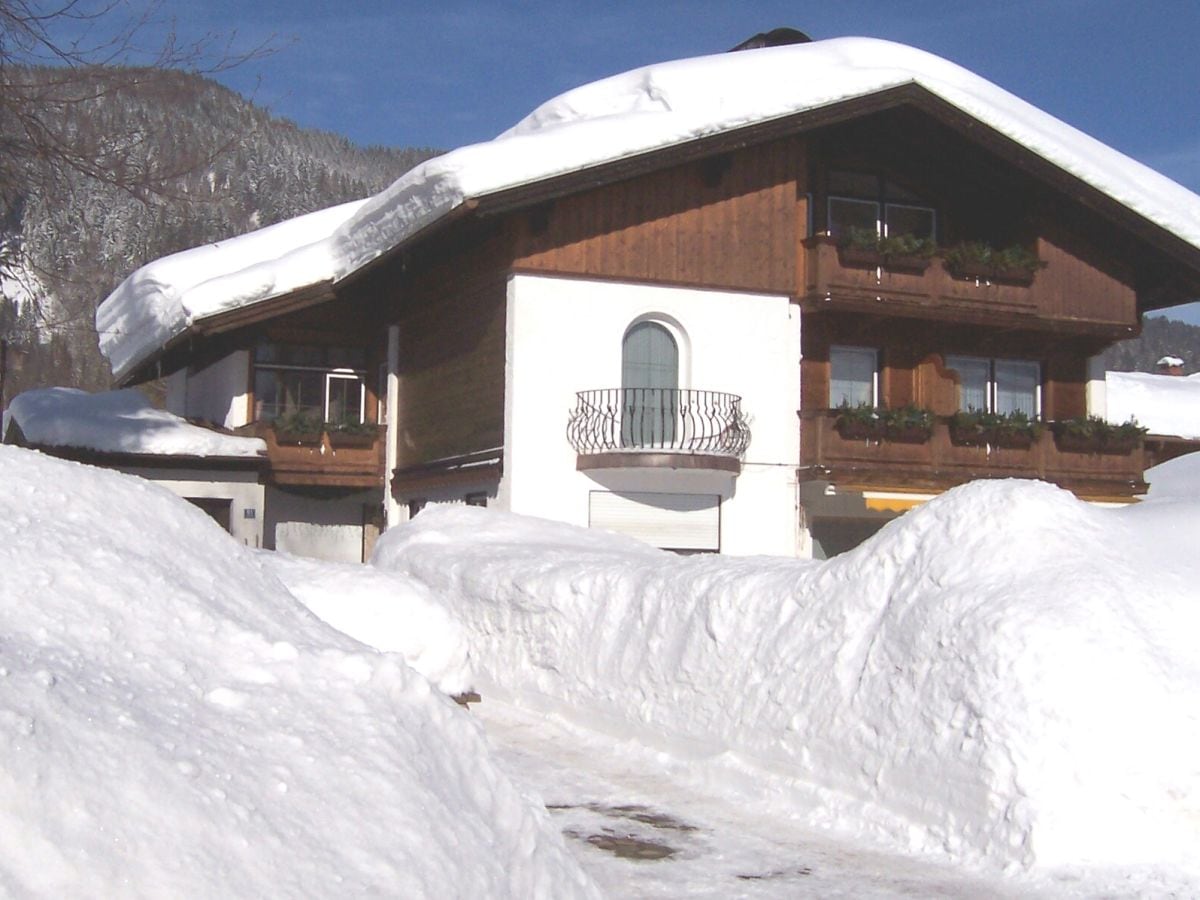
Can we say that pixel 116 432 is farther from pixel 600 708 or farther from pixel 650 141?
pixel 600 708

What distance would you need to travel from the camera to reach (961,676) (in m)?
8.22

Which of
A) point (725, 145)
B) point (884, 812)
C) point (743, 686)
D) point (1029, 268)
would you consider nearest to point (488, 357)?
point (725, 145)

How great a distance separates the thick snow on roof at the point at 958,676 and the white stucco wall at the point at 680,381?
28.6 ft

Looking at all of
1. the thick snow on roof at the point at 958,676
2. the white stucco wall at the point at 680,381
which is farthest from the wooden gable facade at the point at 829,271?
the thick snow on roof at the point at 958,676

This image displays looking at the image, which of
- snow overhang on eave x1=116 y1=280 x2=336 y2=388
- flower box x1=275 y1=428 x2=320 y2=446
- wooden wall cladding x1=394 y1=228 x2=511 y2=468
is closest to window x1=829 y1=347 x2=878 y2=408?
wooden wall cladding x1=394 y1=228 x2=511 y2=468

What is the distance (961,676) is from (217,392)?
21385 millimetres

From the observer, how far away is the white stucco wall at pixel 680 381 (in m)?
20.5

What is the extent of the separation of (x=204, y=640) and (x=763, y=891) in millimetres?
3715

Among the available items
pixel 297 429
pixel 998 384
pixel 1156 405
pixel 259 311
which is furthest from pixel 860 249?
pixel 1156 405

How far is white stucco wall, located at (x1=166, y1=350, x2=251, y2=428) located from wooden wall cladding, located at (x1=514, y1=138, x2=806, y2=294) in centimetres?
735

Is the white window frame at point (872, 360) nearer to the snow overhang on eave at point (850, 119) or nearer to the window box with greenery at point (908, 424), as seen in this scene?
the window box with greenery at point (908, 424)

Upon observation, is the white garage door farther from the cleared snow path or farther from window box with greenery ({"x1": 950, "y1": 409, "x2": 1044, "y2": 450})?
the cleared snow path

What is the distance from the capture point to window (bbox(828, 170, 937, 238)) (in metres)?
23.9

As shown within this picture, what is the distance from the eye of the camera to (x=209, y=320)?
23.0 meters
